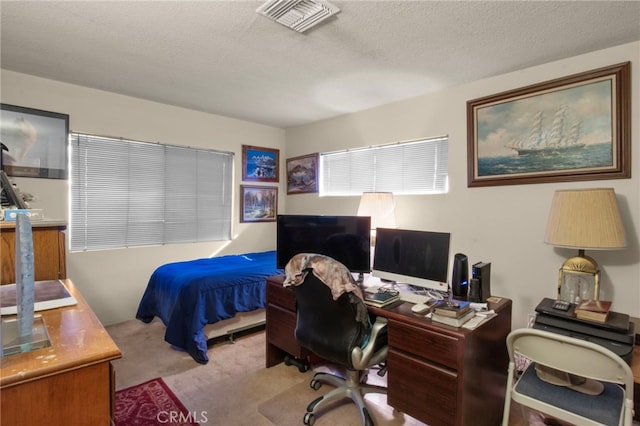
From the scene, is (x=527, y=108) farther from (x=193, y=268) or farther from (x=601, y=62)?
(x=193, y=268)

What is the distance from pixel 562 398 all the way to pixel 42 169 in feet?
13.7

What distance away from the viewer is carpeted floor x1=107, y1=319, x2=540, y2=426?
200cm

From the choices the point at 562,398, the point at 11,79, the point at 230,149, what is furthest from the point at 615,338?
the point at 11,79

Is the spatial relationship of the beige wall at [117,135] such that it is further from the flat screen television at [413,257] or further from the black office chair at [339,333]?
the flat screen television at [413,257]

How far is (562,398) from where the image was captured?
1512mm

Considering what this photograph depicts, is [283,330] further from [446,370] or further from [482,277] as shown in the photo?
[482,277]

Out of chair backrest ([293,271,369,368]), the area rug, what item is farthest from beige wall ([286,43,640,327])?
the area rug

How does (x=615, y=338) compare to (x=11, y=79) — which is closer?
(x=615, y=338)

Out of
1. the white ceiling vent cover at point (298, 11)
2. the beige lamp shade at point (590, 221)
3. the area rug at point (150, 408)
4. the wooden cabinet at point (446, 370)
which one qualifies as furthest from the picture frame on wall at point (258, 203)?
the beige lamp shade at point (590, 221)

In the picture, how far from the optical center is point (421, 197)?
326 centimetres

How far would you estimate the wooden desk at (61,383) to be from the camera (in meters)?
0.85

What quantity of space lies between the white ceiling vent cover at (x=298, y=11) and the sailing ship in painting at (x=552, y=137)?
1.80 meters

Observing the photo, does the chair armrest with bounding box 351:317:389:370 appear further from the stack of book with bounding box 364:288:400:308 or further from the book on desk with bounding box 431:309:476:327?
the book on desk with bounding box 431:309:476:327

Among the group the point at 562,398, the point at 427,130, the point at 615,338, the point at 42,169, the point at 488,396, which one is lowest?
the point at 488,396
